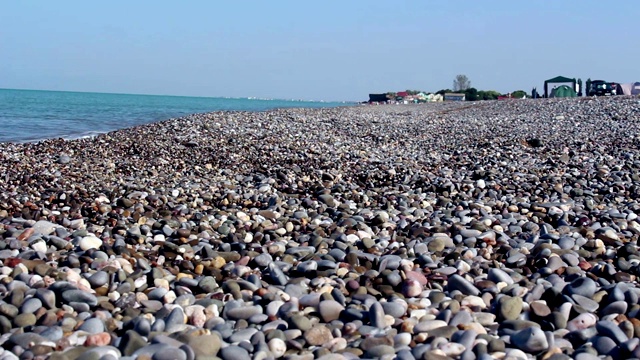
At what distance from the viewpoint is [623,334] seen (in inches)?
103

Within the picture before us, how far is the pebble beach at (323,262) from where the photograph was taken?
255 centimetres

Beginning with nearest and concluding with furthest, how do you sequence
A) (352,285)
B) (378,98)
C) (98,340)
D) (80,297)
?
1. (98,340)
2. (80,297)
3. (352,285)
4. (378,98)

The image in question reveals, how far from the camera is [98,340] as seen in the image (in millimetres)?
2494

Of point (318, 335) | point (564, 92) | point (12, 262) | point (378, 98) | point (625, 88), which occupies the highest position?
point (378, 98)

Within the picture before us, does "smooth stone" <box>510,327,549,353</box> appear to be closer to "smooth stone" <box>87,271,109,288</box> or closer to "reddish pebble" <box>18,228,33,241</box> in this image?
"smooth stone" <box>87,271,109,288</box>

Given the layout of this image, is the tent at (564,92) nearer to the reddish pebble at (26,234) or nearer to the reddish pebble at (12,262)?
the reddish pebble at (26,234)

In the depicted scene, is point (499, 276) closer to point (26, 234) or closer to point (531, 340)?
point (531, 340)

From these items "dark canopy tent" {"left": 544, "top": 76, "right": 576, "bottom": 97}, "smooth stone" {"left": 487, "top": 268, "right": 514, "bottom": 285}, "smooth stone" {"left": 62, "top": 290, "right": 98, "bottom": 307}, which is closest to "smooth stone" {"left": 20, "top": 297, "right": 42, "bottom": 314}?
"smooth stone" {"left": 62, "top": 290, "right": 98, "bottom": 307}

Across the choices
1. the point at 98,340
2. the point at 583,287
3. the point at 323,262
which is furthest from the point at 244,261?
the point at 583,287

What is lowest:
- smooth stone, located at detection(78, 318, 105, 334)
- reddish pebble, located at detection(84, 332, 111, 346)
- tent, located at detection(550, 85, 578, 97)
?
reddish pebble, located at detection(84, 332, 111, 346)

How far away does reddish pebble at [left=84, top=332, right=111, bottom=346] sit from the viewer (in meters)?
2.48

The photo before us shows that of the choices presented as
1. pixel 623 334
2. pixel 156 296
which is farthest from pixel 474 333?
pixel 156 296

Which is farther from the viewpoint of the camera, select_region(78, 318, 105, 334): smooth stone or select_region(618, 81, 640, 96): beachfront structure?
select_region(618, 81, 640, 96): beachfront structure

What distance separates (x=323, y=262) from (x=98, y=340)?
1.41 m
